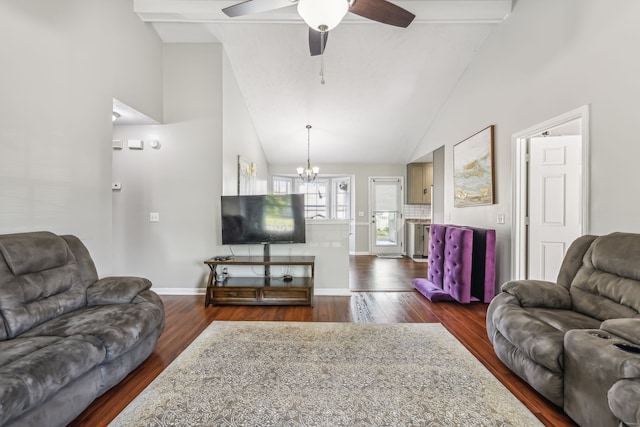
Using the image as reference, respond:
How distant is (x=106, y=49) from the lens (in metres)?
2.87

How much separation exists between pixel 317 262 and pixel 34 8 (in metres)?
3.62

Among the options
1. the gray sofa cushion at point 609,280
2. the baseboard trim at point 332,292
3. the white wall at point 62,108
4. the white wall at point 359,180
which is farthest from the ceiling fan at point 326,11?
the white wall at point 359,180

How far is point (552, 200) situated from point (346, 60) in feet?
10.3

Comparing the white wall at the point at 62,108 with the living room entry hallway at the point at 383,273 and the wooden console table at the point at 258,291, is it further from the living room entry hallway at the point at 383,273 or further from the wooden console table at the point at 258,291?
the living room entry hallway at the point at 383,273

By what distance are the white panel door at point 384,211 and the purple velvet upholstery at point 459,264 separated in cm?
370

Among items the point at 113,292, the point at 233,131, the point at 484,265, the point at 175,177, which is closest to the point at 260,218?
the point at 175,177

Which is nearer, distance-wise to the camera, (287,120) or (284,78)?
(284,78)

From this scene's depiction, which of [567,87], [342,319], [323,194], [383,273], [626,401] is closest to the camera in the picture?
[626,401]

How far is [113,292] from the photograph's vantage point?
7.18ft

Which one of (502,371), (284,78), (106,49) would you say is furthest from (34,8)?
(502,371)

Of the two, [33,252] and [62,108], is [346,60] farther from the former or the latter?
[33,252]

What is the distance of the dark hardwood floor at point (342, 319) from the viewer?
66.8 inches

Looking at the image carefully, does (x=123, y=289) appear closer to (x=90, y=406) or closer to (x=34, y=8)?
(x=90, y=406)

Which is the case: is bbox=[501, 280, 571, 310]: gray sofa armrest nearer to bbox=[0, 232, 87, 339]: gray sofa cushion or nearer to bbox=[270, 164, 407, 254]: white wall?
bbox=[0, 232, 87, 339]: gray sofa cushion
